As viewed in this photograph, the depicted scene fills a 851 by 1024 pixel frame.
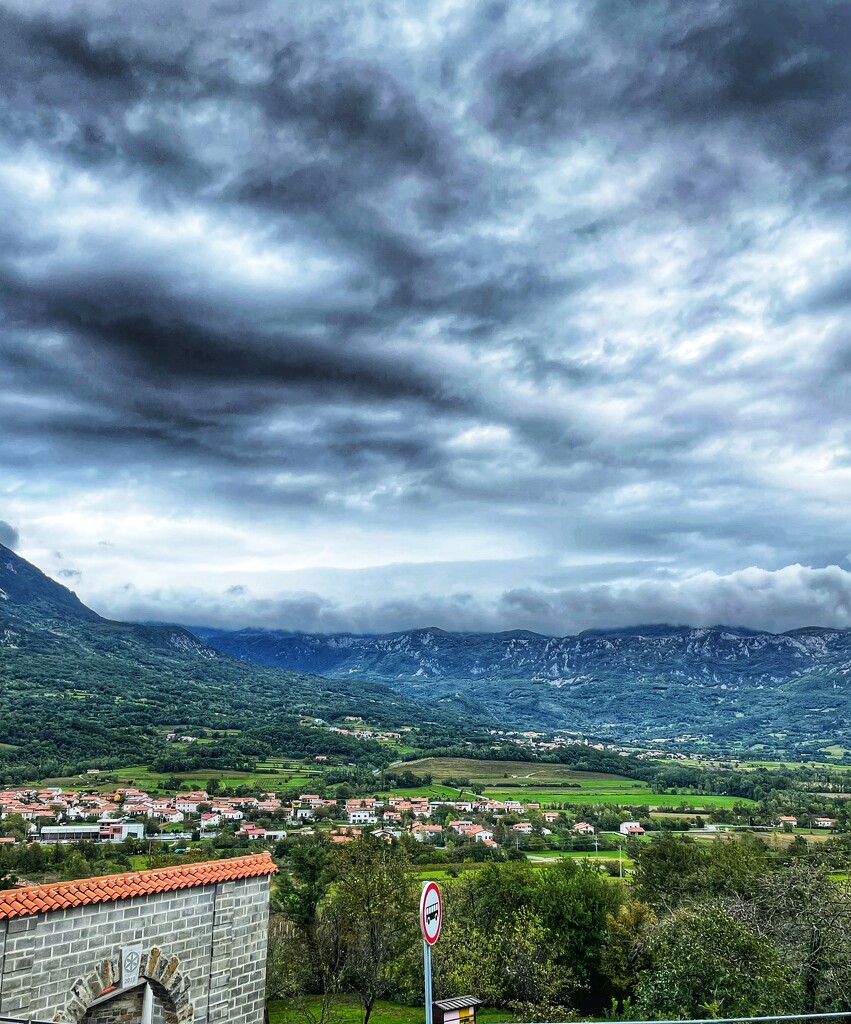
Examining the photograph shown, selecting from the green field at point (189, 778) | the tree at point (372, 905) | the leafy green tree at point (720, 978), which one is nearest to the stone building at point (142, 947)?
the tree at point (372, 905)

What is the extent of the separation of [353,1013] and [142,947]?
25.5 metres

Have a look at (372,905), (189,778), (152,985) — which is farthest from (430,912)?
(189,778)

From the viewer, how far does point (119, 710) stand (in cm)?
17738

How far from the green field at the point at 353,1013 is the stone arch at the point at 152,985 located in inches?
719

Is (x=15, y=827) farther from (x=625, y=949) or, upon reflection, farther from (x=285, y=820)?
(x=625, y=949)

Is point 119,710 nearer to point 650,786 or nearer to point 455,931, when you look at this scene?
point 650,786

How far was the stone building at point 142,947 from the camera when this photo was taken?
38.5 ft

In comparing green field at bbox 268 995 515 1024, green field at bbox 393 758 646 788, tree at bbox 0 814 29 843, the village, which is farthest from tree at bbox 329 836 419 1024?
green field at bbox 393 758 646 788

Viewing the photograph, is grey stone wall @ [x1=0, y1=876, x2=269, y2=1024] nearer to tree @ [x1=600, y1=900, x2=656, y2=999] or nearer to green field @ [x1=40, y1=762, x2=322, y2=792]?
tree @ [x1=600, y1=900, x2=656, y2=999]

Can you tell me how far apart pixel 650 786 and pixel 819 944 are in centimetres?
13519

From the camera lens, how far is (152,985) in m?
13.7

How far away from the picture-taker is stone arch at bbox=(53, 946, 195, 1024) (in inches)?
487

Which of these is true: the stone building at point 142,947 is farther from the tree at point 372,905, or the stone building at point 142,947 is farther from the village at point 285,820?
the village at point 285,820

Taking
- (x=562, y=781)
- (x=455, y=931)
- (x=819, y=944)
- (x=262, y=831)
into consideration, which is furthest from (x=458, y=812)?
(x=819, y=944)
